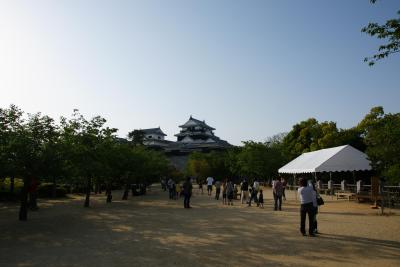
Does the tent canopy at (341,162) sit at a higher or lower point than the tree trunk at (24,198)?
higher

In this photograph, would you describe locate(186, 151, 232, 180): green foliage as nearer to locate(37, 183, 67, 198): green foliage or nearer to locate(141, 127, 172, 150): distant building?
locate(141, 127, 172, 150): distant building

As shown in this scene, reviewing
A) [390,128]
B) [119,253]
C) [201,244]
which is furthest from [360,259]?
[390,128]

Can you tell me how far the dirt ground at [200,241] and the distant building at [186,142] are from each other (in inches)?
2325

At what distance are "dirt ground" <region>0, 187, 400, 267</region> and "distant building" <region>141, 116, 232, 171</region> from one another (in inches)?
2325

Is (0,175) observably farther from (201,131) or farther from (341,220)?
(201,131)

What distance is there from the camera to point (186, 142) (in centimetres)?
8325

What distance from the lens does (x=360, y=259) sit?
8047 millimetres

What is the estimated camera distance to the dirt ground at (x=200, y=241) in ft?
26.8

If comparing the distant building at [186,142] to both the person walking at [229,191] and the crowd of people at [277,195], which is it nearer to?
the crowd of people at [277,195]

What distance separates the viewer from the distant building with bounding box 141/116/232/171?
7769cm

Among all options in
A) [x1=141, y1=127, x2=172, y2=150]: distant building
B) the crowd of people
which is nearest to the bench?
the crowd of people

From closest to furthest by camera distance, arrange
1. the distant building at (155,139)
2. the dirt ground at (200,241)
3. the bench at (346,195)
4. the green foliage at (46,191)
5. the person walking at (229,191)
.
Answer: the dirt ground at (200,241), the person walking at (229,191), the bench at (346,195), the green foliage at (46,191), the distant building at (155,139)

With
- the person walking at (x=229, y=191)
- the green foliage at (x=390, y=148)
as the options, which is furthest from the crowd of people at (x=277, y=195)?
the green foliage at (x=390, y=148)

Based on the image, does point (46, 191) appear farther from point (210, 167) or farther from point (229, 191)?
point (210, 167)
